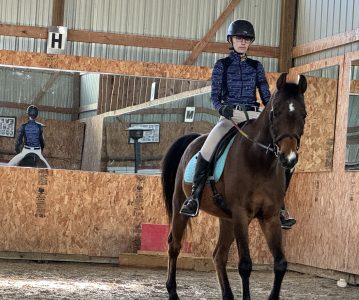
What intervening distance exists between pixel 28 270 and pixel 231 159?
14.3ft

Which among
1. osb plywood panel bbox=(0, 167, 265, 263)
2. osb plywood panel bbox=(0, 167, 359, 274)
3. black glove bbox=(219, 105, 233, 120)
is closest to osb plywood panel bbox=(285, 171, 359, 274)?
osb plywood panel bbox=(0, 167, 359, 274)

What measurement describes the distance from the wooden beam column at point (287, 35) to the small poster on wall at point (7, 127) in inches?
155

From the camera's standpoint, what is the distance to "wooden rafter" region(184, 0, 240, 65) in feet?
39.8

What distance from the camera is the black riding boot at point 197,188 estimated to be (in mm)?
7070

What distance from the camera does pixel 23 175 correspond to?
11492 millimetres

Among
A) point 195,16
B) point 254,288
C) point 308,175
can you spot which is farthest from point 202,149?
point 195,16

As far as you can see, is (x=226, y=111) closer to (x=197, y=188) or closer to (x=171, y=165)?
(x=197, y=188)

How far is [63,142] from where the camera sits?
11594mm

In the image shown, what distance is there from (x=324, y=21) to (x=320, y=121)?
4.47 ft

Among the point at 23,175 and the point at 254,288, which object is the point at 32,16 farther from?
the point at 254,288

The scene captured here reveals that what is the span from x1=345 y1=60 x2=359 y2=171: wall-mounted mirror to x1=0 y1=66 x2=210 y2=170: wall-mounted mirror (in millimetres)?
2712

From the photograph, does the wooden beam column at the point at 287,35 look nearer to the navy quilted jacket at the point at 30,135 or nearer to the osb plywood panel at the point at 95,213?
the osb plywood panel at the point at 95,213

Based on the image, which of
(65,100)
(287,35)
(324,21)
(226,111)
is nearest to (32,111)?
(65,100)

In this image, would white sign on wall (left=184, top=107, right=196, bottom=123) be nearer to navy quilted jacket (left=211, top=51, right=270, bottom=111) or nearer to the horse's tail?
the horse's tail
